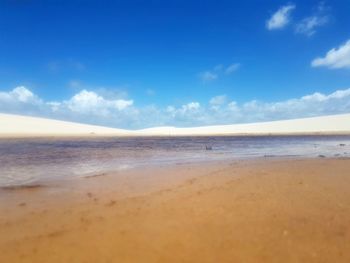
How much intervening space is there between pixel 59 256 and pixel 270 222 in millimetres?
3727

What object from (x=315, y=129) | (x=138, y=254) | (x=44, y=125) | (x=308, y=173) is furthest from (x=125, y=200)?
(x=315, y=129)

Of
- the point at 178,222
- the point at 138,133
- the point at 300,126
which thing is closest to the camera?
the point at 178,222

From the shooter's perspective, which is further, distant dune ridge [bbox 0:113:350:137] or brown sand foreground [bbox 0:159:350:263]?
distant dune ridge [bbox 0:113:350:137]

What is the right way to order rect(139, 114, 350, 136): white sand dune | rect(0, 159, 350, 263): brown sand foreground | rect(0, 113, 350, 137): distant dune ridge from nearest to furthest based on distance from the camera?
rect(0, 159, 350, 263): brown sand foreground, rect(0, 113, 350, 137): distant dune ridge, rect(139, 114, 350, 136): white sand dune

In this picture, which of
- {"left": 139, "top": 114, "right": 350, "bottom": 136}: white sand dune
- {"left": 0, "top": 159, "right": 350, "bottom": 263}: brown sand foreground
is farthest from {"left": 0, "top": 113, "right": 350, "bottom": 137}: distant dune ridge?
{"left": 0, "top": 159, "right": 350, "bottom": 263}: brown sand foreground

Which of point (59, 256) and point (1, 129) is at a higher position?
point (1, 129)

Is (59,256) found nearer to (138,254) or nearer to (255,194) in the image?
(138,254)

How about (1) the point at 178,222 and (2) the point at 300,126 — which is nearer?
(1) the point at 178,222

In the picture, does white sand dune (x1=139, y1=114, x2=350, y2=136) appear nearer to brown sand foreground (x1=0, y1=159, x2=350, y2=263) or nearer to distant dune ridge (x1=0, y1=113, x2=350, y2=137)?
distant dune ridge (x1=0, y1=113, x2=350, y2=137)

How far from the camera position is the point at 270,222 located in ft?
19.7

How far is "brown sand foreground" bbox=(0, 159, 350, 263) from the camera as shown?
4.69 metres

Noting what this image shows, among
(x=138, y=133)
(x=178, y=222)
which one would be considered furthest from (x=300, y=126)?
(x=178, y=222)

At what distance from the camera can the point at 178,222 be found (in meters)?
6.04

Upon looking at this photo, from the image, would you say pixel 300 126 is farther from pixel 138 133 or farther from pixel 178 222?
pixel 178 222
